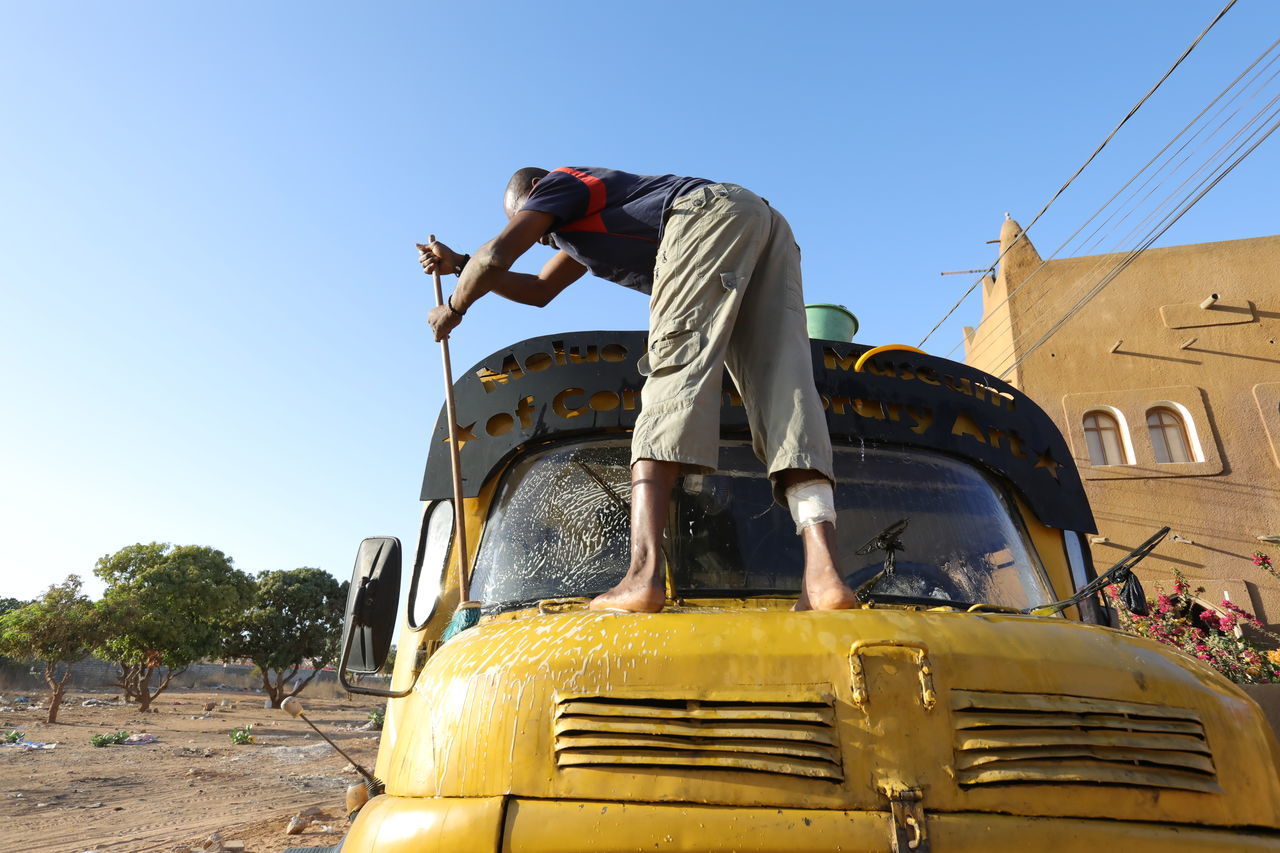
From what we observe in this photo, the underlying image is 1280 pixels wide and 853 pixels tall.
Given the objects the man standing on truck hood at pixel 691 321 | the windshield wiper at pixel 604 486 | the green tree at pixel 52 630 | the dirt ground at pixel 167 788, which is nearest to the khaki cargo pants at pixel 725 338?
the man standing on truck hood at pixel 691 321

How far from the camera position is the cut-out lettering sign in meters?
2.64

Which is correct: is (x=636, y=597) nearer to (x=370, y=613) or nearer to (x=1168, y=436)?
(x=370, y=613)

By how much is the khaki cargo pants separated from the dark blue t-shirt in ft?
0.25

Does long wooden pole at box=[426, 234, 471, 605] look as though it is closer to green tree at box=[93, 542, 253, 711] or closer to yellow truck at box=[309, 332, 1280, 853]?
yellow truck at box=[309, 332, 1280, 853]

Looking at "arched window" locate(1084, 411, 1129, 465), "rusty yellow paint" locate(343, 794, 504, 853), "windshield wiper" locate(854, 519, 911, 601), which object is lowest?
"rusty yellow paint" locate(343, 794, 504, 853)

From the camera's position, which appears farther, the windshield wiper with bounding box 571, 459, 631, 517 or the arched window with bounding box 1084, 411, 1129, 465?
the arched window with bounding box 1084, 411, 1129, 465

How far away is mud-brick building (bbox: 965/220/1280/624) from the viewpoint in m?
12.2

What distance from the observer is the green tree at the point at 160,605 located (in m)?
21.9

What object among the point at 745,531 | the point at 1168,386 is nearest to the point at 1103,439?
the point at 1168,386

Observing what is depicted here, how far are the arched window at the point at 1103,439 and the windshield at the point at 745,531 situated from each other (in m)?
12.3

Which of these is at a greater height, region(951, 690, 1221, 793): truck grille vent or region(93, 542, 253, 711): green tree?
region(93, 542, 253, 711): green tree

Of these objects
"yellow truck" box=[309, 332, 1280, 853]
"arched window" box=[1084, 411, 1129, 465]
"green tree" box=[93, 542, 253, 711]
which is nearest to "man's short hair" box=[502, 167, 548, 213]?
"yellow truck" box=[309, 332, 1280, 853]

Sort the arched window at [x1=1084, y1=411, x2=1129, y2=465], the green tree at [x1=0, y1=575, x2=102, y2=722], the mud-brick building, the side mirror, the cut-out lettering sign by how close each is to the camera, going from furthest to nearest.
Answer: the green tree at [x1=0, y1=575, x2=102, y2=722], the arched window at [x1=1084, y1=411, x2=1129, y2=465], the mud-brick building, the cut-out lettering sign, the side mirror

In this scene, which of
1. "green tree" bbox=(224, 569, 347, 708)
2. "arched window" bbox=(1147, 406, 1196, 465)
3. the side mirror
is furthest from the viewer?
"green tree" bbox=(224, 569, 347, 708)
